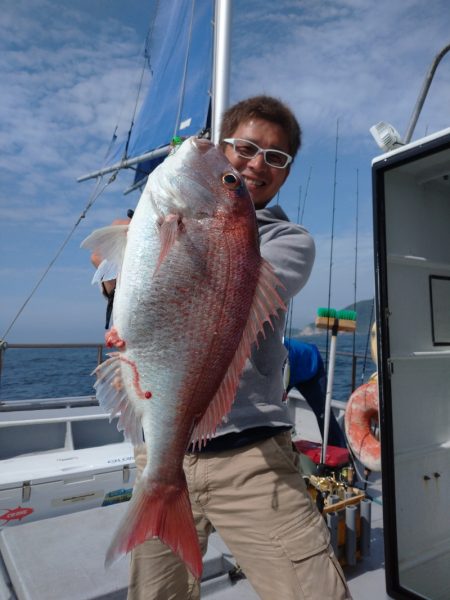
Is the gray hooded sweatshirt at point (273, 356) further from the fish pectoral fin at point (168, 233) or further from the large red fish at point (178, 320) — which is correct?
the fish pectoral fin at point (168, 233)

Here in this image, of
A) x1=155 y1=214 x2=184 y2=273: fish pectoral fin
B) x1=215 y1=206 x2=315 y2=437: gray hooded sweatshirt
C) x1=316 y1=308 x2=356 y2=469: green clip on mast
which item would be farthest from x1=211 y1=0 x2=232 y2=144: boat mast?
x1=155 y1=214 x2=184 y2=273: fish pectoral fin

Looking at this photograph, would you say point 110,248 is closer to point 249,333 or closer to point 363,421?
point 249,333

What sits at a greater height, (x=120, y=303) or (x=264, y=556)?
(x=120, y=303)

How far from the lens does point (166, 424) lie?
1.47 metres

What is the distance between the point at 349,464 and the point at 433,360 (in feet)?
5.42

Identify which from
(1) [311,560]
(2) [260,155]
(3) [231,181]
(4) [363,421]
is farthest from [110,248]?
(4) [363,421]

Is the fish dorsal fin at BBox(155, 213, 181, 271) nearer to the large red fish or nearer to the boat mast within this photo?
the large red fish

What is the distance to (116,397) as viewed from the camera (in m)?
1.50

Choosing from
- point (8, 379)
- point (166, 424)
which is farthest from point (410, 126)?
point (8, 379)

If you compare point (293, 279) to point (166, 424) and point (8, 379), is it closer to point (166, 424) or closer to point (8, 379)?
point (166, 424)

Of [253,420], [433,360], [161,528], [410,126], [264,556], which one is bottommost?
[264,556]

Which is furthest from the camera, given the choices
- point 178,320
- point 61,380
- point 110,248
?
point 61,380

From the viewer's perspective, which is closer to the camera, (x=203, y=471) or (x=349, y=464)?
(x=203, y=471)

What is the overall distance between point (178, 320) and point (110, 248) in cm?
35
